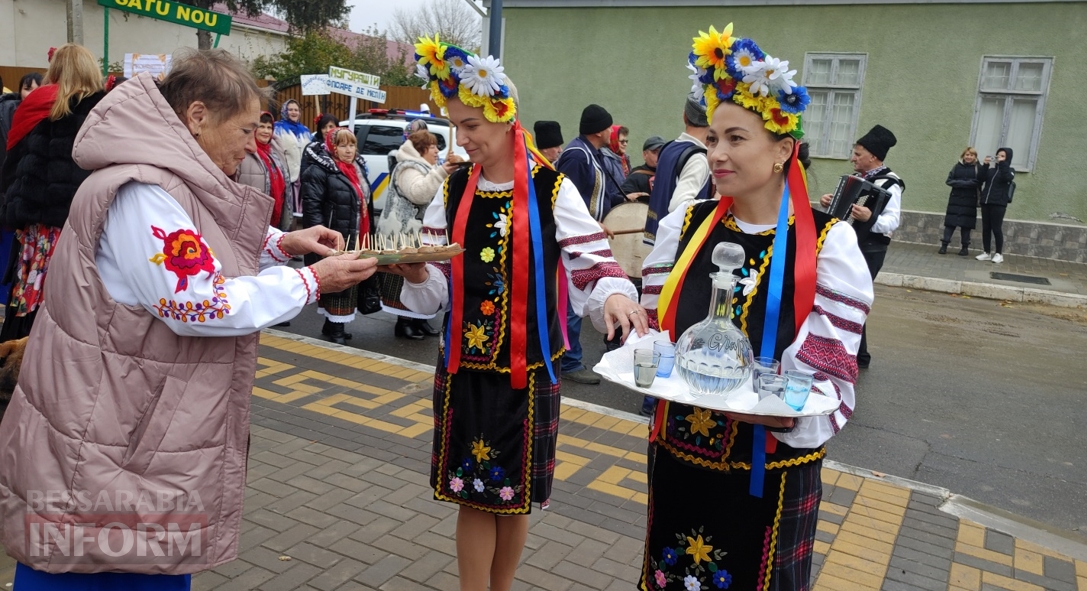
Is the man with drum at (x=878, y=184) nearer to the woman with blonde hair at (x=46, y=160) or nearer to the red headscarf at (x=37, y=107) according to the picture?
the woman with blonde hair at (x=46, y=160)

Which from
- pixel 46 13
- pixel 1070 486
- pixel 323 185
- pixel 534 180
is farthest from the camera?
pixel 46 13

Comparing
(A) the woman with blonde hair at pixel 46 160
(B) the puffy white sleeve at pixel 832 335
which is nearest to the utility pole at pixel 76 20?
(A) the woman with blonde hair at pixel 46 160

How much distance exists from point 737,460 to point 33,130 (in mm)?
4508

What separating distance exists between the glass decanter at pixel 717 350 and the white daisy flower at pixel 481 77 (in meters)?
1.15

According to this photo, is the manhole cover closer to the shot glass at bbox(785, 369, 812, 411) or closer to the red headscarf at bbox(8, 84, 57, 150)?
the shot glass at bbox(785, 369, 812, 411)

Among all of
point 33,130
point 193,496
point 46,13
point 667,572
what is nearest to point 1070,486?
point 667,572

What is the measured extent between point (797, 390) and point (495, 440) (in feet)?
4.33

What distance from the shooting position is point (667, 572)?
8.32 feet

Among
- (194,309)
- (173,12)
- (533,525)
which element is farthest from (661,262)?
(173,12)

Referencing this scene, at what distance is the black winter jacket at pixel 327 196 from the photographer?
7340 millimetres

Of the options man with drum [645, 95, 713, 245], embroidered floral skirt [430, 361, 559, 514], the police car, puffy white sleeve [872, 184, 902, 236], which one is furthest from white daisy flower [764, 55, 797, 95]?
the police car

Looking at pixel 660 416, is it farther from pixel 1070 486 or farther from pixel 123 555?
pixel 1070 486

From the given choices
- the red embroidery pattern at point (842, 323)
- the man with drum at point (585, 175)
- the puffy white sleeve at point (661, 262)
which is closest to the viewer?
the red embroidery pattern at point (842, 323)

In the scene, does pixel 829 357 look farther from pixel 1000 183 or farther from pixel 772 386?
pixel 1000 183
